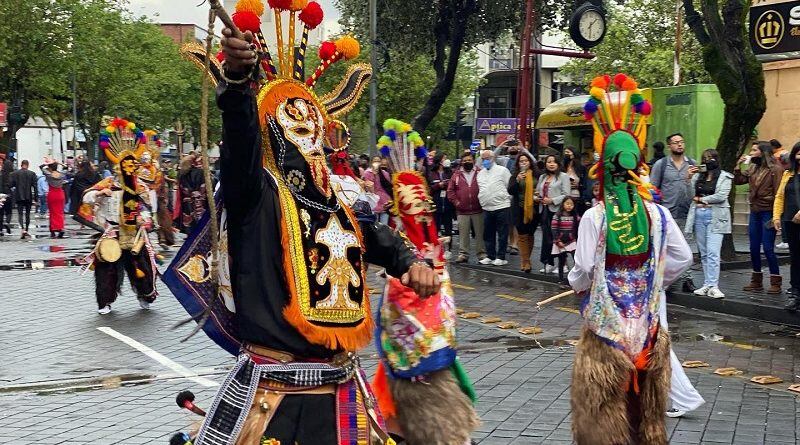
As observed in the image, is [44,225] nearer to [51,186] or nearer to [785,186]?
[51,186]

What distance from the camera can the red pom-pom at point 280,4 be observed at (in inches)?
149

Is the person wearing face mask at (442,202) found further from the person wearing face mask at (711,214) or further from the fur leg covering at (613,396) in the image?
the fur leg covering at (613,396)

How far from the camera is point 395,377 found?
562 centimetres

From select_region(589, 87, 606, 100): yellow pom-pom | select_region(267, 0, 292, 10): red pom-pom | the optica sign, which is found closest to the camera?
select_region(267, 0, 292, 10): red pom-pom

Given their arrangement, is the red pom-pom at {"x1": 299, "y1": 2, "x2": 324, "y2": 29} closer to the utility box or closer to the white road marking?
the white road marking

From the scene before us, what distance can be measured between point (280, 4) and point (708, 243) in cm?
964

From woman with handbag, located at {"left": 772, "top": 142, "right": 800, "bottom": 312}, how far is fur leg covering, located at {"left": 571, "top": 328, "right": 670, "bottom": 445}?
6.20 m

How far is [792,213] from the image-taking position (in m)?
11.9

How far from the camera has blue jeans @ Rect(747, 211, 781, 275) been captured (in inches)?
511

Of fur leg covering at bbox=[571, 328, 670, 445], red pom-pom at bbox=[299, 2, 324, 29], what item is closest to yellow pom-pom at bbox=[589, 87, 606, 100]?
fur leg covering at bbox=[571, 328, 670, 445]

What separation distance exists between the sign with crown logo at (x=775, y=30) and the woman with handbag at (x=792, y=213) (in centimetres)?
202

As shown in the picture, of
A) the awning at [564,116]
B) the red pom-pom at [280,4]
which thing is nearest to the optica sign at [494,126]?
the awning at [564,116]

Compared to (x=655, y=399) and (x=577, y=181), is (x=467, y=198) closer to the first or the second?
(x=577, y=181)

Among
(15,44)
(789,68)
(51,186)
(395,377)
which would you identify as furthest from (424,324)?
(15,44)
